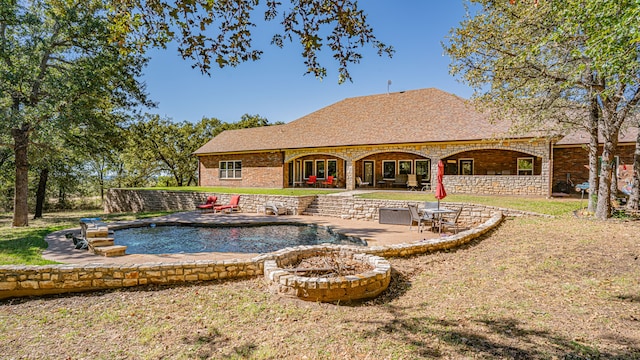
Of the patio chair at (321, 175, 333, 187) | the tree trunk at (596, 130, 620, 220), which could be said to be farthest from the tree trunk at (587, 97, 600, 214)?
the patio chair at (321, 175, 333, 187)

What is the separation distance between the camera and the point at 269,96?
936 inches

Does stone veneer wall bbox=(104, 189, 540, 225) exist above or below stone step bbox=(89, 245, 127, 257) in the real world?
above

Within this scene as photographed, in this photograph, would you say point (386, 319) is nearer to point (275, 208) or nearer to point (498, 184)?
point (275, 208)

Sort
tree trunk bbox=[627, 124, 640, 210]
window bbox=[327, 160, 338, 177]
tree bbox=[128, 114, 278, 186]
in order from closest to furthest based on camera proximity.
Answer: tree trunk bbox=[627, 124, 640, 210], window bbox=[327, 160, 338, 177], tree bbox=[128, 114, 278, 186]

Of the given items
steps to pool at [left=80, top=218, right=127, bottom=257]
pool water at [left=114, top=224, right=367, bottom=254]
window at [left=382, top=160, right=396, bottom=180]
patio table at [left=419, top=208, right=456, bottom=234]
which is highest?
window at [left=382, top=160, right=396, bottom=180]

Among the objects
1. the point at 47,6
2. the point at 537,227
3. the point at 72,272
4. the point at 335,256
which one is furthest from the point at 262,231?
the point at 47,6

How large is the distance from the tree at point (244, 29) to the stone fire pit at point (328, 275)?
328 centimetres

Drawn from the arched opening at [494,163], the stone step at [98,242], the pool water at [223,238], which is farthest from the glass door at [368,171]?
the stone step at [98,242]

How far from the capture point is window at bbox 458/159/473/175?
20.2m

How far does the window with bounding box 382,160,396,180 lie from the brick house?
0.23 ft

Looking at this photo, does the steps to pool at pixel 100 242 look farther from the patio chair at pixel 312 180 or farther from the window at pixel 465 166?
the window at pixel 465 166

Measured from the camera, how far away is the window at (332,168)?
23781 millimetres

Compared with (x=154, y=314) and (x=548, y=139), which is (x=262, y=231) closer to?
(x=154, y=314)

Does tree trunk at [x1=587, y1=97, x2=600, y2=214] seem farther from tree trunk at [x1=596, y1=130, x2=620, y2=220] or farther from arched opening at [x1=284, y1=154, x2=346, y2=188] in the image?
arched opening at [x1=284, y1=154, x2=346, y2=188]
